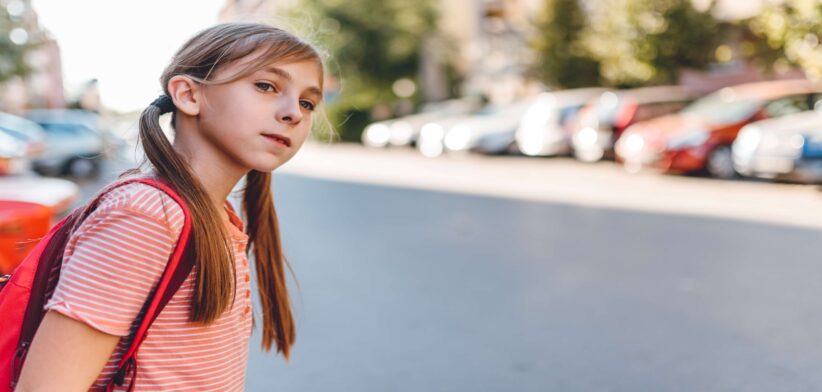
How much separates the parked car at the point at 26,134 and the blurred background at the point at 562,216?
0.10 metres

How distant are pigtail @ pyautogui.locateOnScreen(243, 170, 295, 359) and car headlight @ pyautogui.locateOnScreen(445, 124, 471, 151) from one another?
56.1ft

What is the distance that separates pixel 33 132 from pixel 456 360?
12738 millimetres

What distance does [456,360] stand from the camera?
4.09 metres

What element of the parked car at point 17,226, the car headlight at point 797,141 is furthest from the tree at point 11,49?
the car headlight at point 797,141

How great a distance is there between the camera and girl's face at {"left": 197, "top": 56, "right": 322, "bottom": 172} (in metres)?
1.26

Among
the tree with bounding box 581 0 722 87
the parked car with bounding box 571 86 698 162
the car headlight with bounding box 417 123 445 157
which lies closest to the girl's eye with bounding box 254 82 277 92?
the parked car with bounding box 571 86 698 162

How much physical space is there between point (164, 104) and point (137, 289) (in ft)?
1.23

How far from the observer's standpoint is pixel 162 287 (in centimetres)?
112

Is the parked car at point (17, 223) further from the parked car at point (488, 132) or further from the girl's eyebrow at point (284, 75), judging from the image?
the parked car at point (488, 132)

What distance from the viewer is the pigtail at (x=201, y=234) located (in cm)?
118

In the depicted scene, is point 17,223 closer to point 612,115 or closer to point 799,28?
point 799,28

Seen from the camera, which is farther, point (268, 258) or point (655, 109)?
point (655, 109)

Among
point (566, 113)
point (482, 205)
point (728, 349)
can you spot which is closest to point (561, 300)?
point (728, 349)

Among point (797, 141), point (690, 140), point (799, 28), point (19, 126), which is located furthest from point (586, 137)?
point (19, 126)
